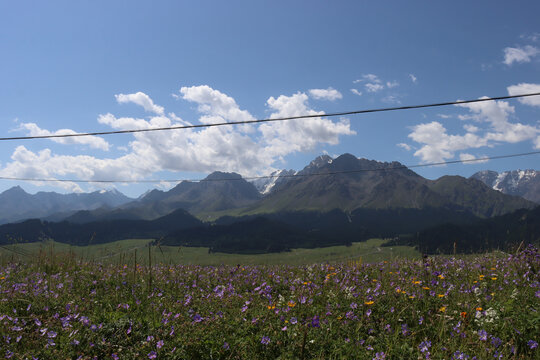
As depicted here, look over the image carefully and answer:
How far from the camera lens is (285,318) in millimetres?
5594

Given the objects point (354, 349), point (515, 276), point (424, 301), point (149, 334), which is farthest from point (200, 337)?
point (515, 276)

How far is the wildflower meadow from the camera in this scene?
463cm

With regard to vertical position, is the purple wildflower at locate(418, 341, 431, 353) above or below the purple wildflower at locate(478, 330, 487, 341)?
below

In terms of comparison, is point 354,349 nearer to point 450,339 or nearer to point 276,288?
point 450,339

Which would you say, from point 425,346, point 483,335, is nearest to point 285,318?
point 425,346

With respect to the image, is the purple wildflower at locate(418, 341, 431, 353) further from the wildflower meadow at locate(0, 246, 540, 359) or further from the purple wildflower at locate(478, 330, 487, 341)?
the purple wildflower at locate(478, 330, 487, 341)

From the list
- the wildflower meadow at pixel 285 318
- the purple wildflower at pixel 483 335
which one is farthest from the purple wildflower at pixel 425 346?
the purple wildflower at pixel 483 335

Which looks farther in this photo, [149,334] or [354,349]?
[149,334]

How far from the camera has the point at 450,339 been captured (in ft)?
15.8

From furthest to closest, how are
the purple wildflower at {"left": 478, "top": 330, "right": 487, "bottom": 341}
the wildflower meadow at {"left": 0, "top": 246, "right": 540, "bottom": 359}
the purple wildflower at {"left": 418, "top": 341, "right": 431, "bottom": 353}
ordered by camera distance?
the wildflower meadow at {"left": 0, "top": 246, "right": 540, "bottom": 359}
the purple wildflower at {"left": 478, "top": 330, "right": 487, "bottom": 341}
the purple wildflower at {"left": 418, "top": 341, "right": 431, "bottom": 353}

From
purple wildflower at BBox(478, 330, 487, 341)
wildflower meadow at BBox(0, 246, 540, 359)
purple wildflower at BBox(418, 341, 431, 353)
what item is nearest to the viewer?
purple wildflower at BBox(418, 341, 431, 353)

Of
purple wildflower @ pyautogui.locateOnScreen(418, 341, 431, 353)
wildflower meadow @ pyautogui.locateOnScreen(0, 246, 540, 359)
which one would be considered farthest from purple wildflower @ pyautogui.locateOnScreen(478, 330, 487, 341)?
purple wildflower @ pyautogui.locateOnScreen(418, 341, 431, 353)

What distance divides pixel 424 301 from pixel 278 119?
25.0ft

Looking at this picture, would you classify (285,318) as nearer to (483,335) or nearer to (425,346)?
(425,346)
